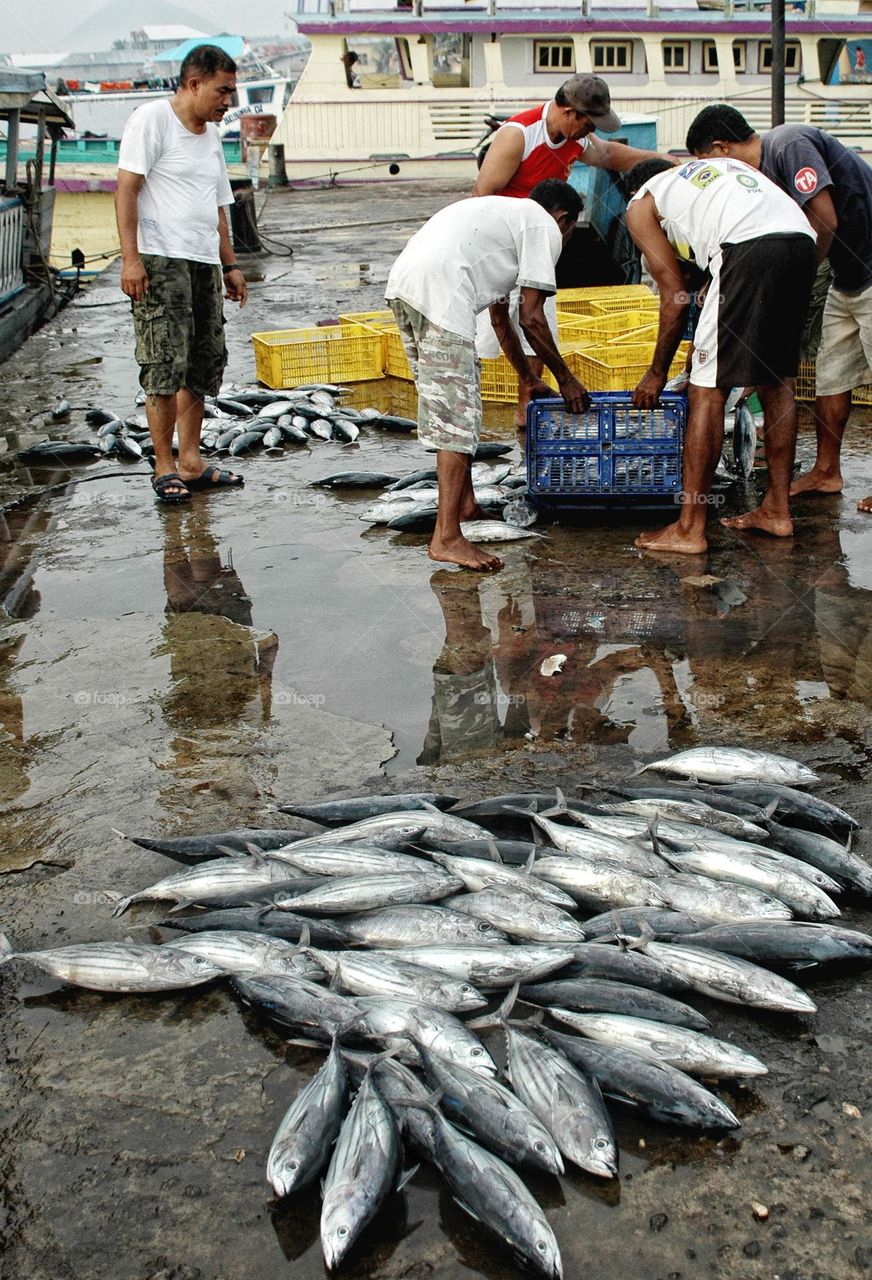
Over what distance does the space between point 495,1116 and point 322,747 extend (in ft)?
6.09

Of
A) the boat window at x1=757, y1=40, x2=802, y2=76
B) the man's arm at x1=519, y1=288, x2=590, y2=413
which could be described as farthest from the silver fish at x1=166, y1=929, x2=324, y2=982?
the boat window at x1=757, y1=40, x2=802, y2=76

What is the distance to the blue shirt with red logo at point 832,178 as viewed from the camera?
18.9 ft

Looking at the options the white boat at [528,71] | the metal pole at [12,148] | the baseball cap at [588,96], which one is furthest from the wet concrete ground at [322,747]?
the white boat at [528,71]

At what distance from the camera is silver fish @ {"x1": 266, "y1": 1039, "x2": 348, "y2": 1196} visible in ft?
7.37

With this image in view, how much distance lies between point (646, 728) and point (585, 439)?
2475 mm

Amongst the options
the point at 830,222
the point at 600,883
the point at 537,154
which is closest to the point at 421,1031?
the point at 600,883

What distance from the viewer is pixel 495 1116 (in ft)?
7.71

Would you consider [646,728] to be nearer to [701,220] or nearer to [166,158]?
[701,220]

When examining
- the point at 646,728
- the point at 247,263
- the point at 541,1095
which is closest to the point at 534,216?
the point at 646,728

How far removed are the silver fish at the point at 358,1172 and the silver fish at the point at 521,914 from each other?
65cm

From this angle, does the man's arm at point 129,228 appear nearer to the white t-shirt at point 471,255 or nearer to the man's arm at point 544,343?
the white t-shirt at point 471,255

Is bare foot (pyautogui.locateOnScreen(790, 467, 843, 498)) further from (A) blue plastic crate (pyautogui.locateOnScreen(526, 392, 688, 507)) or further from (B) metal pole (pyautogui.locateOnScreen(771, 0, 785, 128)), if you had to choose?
(B) metal pole (pyautogui.locateOnScreen(771, 0, 785, 128))

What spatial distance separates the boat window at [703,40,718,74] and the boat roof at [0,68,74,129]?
77.7 feet

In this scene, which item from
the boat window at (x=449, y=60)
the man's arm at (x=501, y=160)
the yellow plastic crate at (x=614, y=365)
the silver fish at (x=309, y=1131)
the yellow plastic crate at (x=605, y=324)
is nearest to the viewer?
the silver fish at (x=309, y=1131)
